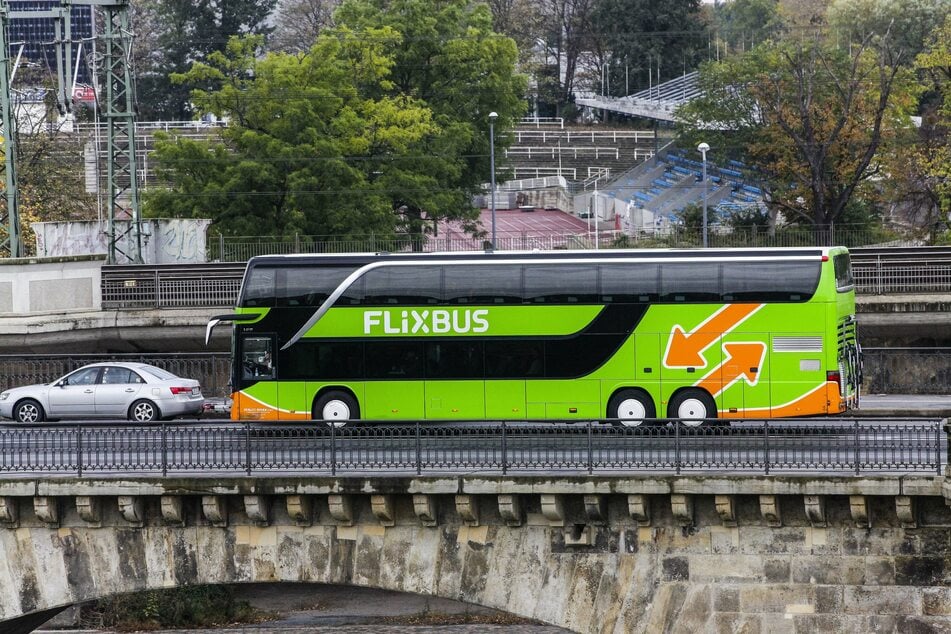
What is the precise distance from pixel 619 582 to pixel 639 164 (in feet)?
187

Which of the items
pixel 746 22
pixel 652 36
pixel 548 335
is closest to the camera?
pixel 548 335

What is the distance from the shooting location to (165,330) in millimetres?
38625

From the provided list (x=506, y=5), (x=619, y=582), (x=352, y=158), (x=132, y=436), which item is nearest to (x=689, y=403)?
(x=619, y=582)

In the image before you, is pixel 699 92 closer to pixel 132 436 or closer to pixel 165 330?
pixel 165 330

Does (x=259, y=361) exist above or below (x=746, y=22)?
below

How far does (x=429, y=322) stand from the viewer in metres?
27.7

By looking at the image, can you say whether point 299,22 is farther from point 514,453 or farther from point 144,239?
point 514,453

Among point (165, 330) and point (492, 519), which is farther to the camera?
point (165, 330)

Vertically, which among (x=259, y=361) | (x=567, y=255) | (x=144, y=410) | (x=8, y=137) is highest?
(x=8, y=137)

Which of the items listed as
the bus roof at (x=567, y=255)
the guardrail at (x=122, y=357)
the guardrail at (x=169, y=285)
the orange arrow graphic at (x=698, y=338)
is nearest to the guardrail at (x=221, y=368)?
the guardrail at (x=122, y=357)

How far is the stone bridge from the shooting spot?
19250 millimetres

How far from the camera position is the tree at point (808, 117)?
51125 millimetres

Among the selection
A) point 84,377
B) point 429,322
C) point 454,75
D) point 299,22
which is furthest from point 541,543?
point 299,22

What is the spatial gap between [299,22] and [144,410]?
71334 mm
